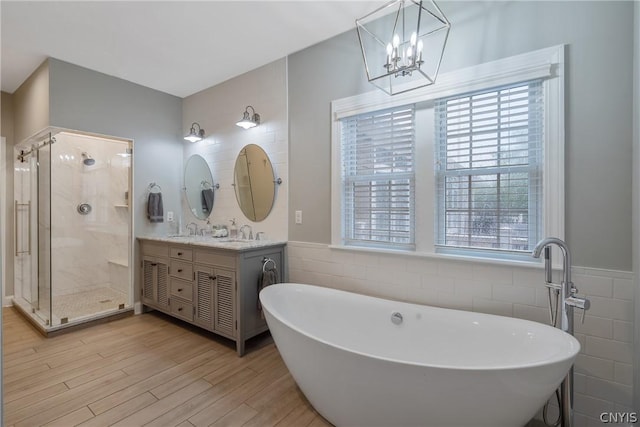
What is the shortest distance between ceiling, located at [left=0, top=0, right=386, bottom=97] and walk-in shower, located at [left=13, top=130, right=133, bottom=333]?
2.63 feet

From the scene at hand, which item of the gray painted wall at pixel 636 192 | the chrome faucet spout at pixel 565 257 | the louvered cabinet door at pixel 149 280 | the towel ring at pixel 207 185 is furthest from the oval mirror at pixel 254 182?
the gray painted wall at pixel 636 192

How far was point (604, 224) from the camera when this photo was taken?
5.65 feet

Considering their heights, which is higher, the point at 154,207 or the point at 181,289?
the point at 154,207

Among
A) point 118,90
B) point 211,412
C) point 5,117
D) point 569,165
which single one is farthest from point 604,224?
point 5,117

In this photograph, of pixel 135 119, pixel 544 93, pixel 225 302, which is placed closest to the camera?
pixel 544 93

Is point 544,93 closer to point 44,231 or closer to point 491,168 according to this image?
point 491,168

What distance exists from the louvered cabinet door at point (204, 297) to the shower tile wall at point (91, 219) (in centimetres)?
124

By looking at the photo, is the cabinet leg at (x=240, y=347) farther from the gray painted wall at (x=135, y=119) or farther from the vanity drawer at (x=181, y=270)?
the gray painted wall at (x=135, y=119)

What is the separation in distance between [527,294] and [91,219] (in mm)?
4439

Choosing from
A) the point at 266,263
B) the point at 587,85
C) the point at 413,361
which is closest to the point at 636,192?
the point at 587,85

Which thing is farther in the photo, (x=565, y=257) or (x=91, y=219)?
(x=91, y=219)

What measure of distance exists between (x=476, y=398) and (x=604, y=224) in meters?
1.21

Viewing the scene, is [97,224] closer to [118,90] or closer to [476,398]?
[118,90]

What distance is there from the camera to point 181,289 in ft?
10.4
